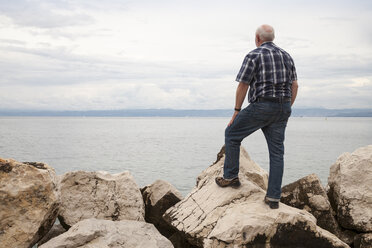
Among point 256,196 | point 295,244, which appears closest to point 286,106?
point 256,196

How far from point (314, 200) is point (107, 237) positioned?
395 cm

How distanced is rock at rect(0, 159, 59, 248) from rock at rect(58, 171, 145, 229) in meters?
0.96

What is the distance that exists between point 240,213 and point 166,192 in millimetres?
2546

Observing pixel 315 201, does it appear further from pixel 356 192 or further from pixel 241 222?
pixel 241 222

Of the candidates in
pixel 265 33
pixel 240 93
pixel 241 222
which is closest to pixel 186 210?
pixel 241 222

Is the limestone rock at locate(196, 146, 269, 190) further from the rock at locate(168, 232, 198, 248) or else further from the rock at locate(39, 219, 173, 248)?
the rock at locate(39, 219, 173, 248)

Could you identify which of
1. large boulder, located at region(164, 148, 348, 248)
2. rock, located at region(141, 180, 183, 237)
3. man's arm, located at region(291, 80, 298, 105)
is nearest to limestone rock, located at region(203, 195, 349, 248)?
large boulder, located at region(164, 148, 348, 248)

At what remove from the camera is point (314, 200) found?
7539 millimetres

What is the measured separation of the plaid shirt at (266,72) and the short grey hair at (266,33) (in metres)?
0.19

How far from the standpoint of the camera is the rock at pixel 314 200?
745cm

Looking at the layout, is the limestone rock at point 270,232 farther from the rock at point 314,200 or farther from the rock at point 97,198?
the rock at point 97,198

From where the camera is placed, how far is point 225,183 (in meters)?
6.82

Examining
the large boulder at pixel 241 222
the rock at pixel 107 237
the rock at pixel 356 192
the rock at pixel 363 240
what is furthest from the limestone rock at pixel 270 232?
the rock at pixel 356 192

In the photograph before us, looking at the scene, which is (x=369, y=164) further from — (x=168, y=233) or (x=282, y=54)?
(x=168, y=233)
